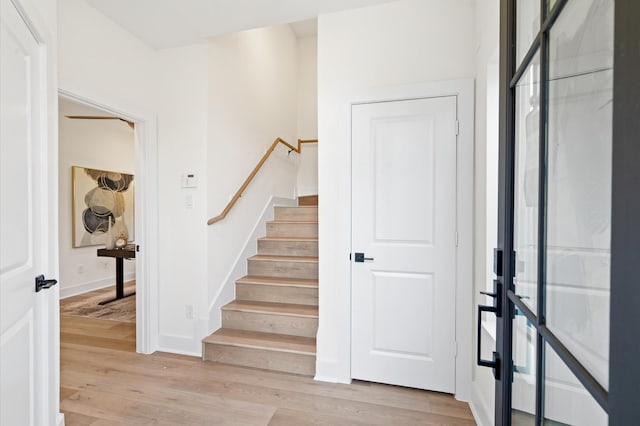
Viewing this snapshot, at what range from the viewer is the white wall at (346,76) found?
207 cm

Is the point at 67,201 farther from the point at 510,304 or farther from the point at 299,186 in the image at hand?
the point at 510,304

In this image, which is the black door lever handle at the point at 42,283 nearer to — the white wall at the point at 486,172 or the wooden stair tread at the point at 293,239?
the wooden stair tread at the point at 293,239

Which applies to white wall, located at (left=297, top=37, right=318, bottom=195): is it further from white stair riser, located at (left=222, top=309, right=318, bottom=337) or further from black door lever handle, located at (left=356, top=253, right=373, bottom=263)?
black door lever handle, located at (left=356, top=253, right=373, bottom=263)

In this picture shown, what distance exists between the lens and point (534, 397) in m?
0.75

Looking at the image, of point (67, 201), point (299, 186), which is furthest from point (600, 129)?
point (67, 201)

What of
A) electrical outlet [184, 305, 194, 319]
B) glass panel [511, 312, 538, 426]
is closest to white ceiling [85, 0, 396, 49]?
glass panel [511, 312, 538, 426]

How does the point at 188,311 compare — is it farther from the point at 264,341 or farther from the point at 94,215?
the point at 94,215

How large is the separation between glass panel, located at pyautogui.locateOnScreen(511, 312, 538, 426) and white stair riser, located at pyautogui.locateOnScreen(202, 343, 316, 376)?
66.6 inches

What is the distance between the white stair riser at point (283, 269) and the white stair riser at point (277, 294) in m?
0.24

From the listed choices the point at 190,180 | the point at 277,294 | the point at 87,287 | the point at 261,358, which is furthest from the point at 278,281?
the point at 87,287

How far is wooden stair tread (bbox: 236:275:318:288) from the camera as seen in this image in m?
2.83

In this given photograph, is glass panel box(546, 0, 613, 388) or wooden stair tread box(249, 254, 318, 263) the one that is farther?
wooden stair tread box(249, 254, 318, 263)

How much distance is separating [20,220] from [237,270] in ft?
6.42

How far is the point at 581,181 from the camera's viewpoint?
0.59m
